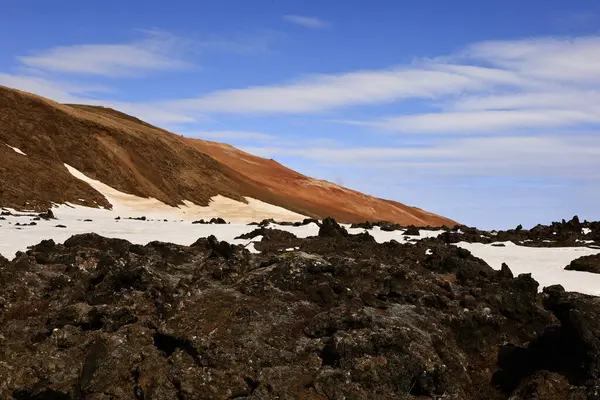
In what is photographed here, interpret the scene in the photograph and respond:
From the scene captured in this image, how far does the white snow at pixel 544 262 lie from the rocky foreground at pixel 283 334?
380cm

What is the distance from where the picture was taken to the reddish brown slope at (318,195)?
8844 centimetres

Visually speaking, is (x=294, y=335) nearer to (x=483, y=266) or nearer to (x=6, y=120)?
(x=483, y=266)

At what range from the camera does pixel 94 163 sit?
56750 millimetres

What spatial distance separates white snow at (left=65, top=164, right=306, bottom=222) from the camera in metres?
49.1

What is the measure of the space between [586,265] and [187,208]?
44.1 m

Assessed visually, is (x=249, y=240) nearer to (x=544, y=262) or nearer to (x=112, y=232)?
(x=112, y=232)

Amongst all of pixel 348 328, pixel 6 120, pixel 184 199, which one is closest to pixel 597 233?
pixel 348 328

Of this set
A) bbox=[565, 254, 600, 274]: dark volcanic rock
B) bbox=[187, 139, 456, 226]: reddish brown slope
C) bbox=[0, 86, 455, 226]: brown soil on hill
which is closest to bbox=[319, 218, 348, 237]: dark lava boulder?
bbox=[565, 254, 600, 274]: dark volcanic rock

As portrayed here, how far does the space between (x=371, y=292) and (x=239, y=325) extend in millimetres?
3213

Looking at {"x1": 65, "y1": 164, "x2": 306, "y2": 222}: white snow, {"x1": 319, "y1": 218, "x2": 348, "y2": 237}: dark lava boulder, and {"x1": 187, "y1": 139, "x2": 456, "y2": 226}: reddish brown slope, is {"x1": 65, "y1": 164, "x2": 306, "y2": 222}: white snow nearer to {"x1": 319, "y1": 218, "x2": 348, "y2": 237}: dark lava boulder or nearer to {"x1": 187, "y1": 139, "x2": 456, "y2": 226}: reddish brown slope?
{"x1": 187, "y1": 139, "x2": 456, "y2": 226}: reddish brown slope

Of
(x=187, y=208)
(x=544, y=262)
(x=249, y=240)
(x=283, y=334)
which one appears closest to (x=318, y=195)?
(x=187, y=208)

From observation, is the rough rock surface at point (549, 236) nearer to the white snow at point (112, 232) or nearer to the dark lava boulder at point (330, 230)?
the dark lava boulder at point (330, 230)

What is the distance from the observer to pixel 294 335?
9977mm

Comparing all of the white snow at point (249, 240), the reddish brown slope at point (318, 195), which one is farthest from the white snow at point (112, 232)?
the reddish brown slope at point (318, 195)
